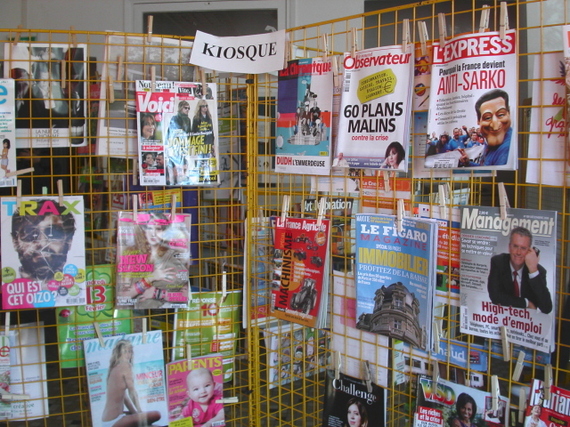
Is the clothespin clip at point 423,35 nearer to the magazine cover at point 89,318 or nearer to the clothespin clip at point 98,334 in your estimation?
the magazine cover at point 89,318

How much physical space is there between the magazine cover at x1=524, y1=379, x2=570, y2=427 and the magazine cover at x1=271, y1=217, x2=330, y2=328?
689 millimetres

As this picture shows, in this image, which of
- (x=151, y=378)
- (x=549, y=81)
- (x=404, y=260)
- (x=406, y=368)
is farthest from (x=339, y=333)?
(x=549, y=81)

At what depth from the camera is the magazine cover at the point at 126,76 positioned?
182 cm

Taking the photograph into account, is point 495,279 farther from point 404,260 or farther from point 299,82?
point 299,82

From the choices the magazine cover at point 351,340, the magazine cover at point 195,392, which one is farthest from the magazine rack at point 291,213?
the magazine cover at point 195,392

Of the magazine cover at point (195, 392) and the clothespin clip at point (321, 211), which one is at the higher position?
the clothespin clip at point (321, 211)

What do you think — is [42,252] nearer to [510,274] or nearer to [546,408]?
[510,274]

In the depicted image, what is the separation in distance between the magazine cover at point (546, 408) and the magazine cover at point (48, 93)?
1606 mm

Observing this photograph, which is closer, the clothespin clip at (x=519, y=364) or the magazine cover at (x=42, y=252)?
the clothespin clip at (x=519, y=364)

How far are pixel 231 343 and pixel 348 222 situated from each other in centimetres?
73

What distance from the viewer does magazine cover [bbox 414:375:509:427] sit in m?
1.33

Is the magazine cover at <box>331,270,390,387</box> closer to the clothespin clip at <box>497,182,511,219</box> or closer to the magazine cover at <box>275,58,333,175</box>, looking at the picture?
the magazine cover at <box>275,58,333,175</box>

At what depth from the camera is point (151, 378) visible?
6.10 feet

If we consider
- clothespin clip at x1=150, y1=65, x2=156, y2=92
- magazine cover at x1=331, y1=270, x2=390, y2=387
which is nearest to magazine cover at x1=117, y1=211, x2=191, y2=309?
clothespin clip at x1=150, y1=65, x2=156, y2=92
